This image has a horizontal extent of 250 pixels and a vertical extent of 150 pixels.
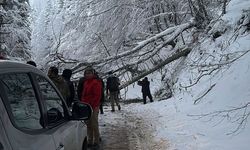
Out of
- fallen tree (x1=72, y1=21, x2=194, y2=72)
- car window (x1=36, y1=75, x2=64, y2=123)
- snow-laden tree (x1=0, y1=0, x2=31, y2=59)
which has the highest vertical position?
snow-laden tree (x1=0, y1=0, x2=31, y2=59)

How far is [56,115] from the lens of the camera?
4074mm

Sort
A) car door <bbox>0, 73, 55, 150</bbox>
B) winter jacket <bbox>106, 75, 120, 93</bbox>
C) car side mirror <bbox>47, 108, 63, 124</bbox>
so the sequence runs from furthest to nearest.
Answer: winter jacket <bbox>106, 75, 120, 93</bbox> < car side mirror <bbox>47, 108, 63, 124</bbox> < car door <bbox>0, 73, 55, 150</bbox>

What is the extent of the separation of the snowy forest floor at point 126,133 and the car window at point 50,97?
532 cm

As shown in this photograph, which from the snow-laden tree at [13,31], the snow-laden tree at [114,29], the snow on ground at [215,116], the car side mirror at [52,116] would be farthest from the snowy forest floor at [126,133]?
the snow-laden tree at [13,31]

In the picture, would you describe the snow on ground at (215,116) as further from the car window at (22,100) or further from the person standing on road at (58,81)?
the car window at (22,100)

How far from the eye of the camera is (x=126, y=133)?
12.1 meters

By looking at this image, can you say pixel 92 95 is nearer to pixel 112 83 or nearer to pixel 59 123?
pixel 59 123

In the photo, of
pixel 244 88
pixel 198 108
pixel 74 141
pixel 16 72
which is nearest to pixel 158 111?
pixel 198 108

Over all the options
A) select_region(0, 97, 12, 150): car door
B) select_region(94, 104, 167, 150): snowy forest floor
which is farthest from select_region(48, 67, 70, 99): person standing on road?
select_region(0, 97, 12, 150): car door

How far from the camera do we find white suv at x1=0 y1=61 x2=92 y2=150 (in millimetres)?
2885

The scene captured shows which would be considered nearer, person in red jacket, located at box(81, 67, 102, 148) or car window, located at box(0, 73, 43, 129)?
car window, located at box(0, 73, 43, 129)

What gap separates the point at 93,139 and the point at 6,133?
7.71 m

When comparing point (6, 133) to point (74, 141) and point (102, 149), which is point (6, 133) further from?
point (102, 149)

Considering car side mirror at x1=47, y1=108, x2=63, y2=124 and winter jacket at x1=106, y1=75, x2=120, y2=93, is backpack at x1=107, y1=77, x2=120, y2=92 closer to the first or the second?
winter jacket at x1=106, y1=75, x2=120, y2=93
